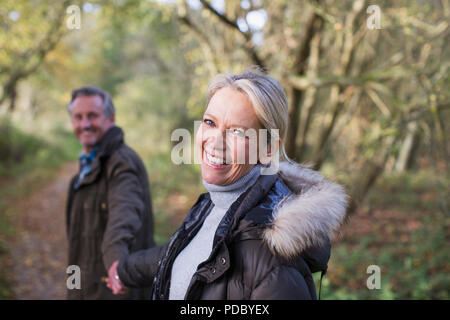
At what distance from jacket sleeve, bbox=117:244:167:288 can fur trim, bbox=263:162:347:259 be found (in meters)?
0.73

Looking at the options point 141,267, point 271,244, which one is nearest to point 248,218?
point 271,244

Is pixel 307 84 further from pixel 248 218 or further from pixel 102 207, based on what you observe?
pixel 248 218

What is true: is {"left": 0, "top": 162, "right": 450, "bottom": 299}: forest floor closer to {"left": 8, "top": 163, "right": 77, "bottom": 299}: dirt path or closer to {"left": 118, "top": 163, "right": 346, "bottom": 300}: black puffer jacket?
{"left": 8, "top": 163, "right": 77, "bottom": 299}: dirt path

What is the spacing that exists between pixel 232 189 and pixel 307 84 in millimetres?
4180

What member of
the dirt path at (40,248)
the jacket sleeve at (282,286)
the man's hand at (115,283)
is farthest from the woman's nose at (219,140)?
the dirt path at (40,248)

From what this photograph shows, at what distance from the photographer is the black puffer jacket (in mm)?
1216

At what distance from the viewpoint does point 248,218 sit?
4.39 ft

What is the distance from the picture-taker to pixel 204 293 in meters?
1.37

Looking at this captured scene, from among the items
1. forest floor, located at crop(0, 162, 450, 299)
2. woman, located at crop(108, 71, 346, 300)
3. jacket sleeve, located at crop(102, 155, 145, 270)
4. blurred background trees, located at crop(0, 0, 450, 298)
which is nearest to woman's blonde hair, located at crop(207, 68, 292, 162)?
woman, located at crop(108, 71, 346, 300)

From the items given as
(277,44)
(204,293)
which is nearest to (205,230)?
(204,293)

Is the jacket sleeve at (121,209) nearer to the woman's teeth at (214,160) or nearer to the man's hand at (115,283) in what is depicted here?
the man's hand at (115,283)

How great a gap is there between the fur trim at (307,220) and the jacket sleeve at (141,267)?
73 centimetres

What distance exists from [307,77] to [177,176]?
27.9ft

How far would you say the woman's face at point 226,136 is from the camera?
1419mm
